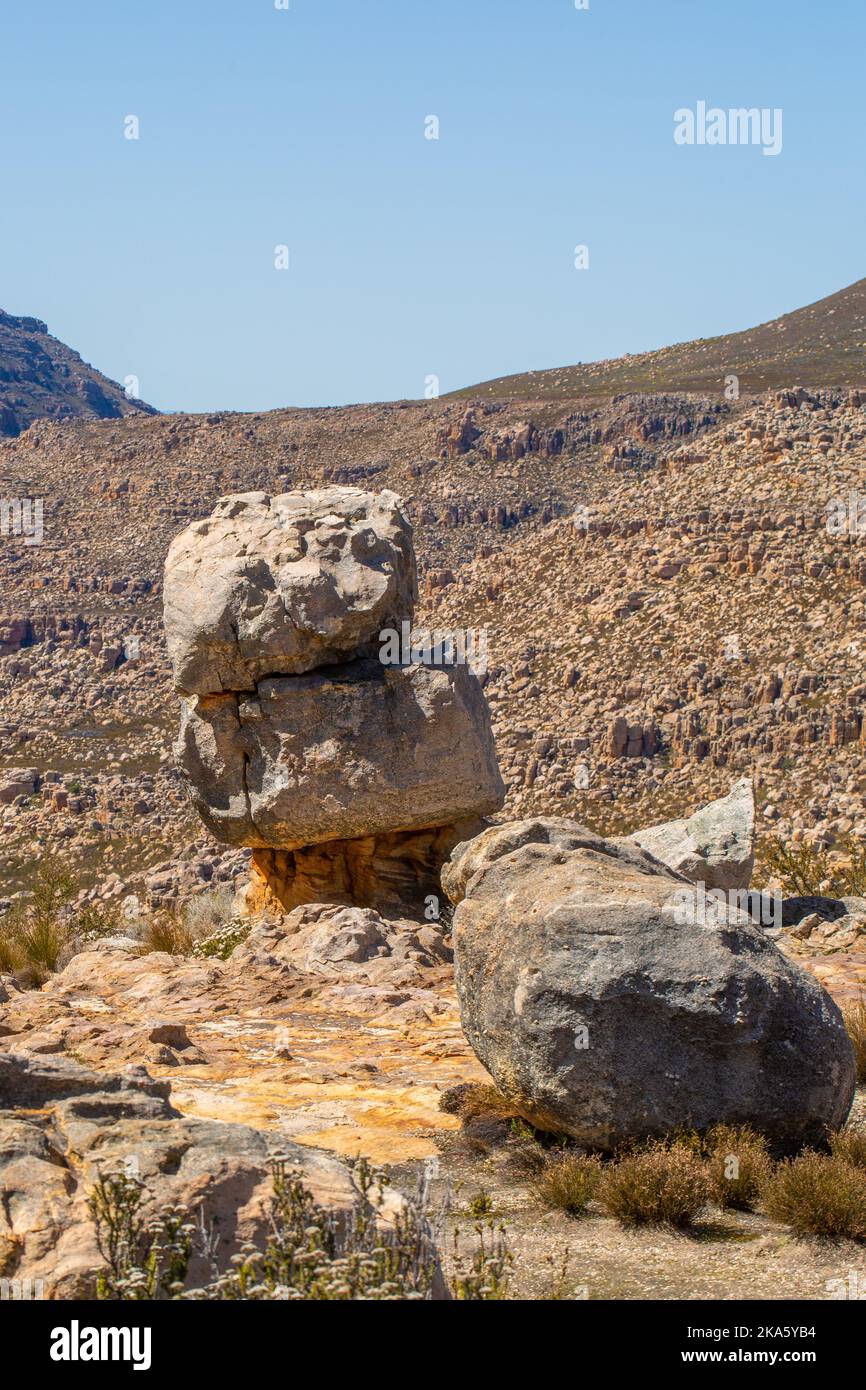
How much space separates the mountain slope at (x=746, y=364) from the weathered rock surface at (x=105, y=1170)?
55.7 m

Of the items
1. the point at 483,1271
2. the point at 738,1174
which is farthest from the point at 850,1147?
the point at 483,1271

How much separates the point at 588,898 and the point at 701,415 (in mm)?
63752

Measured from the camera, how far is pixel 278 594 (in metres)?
15.2

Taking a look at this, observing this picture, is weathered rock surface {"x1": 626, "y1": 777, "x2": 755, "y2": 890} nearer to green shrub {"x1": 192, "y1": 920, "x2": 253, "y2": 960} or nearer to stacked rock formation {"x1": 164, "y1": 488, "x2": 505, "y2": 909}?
stacked rock formation {"x1": 164, "y1": 488, "x2": 505, "y2": 909}

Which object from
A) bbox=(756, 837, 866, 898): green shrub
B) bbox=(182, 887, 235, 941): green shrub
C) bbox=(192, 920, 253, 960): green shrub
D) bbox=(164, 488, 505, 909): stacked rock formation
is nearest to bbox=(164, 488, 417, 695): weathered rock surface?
bbox=(164, 488, 505, 909): stacked rock formation

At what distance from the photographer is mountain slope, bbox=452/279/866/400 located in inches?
2650

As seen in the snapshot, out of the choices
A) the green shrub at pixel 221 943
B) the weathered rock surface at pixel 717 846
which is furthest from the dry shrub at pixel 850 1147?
the green shrub at pixel 221 943

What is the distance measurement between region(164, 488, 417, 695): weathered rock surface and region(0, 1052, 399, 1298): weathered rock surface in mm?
9078

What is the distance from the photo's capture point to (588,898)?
7719 mm

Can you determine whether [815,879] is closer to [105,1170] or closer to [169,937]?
[169,937]

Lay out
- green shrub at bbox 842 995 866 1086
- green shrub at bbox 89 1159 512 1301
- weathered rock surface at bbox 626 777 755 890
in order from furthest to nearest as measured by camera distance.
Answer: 1. weathered rock surface at bbox 626 777 755 890
2. green shrub at bbox 842 995 866 1086
3. green shrub at bbox 89 1159 512 1301

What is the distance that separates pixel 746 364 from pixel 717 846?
6508 centimetres
